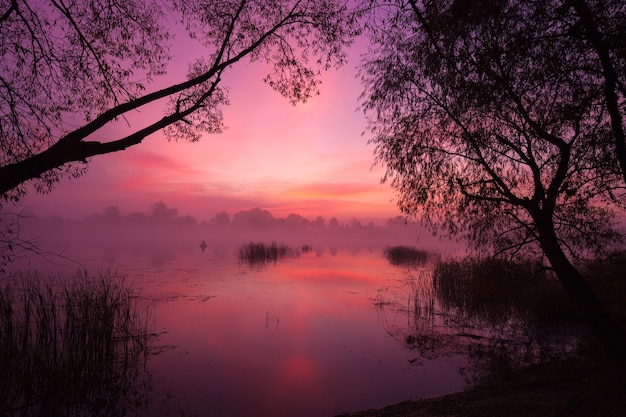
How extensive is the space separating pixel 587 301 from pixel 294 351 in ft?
31.1

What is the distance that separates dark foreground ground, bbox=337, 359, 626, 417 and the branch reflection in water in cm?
190

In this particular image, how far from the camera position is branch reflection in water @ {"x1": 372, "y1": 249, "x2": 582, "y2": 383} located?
1033cm

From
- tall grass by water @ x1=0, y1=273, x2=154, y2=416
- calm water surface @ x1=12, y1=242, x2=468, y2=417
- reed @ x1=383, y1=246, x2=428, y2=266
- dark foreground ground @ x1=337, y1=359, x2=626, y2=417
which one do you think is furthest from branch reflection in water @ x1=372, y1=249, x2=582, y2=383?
reed @ x1=383, y1=246, x2=428, y2=266

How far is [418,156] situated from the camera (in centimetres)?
998

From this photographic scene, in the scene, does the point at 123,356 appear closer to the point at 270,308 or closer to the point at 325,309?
the point at 270,308

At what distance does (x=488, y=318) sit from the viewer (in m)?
15.9

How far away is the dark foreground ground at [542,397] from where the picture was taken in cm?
615

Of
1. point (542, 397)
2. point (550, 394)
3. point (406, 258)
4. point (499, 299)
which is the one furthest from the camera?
point (406, 258)

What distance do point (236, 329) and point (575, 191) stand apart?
1364 centimetres

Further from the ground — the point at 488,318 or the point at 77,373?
the point at 77,373

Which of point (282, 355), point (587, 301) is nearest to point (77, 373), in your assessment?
point (282, 355)

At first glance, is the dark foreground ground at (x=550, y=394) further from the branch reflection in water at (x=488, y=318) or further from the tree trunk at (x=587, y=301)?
the branch reflection in water at (x=488, y=318)

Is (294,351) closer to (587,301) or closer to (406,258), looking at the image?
(587,301)

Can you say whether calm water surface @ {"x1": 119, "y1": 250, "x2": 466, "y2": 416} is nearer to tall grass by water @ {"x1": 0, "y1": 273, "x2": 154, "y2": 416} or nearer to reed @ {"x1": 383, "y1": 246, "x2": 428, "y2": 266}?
tall grass by water @ {"x1": 0, "y1": 273, "x2": 154, "y2": 416}
